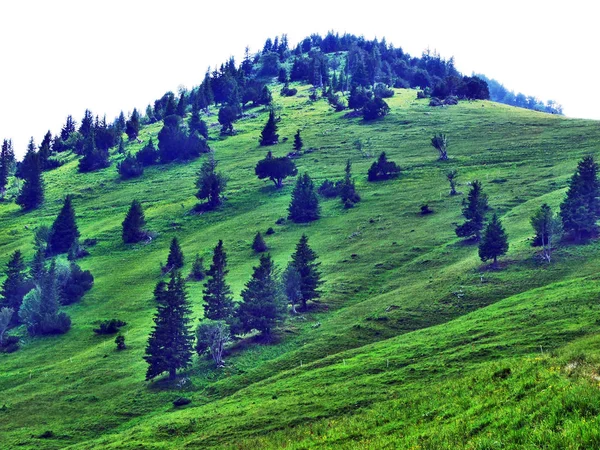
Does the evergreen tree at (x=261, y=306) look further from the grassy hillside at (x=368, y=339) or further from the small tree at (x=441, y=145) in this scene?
the small tree at (x=441, y=145)

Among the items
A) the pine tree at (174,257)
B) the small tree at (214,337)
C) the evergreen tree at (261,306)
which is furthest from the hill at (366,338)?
the evergreen tree at (261,306)

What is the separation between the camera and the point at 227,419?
2299 inches

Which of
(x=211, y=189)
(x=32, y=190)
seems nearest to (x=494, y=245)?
(x=211, y=189)

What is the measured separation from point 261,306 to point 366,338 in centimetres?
1853

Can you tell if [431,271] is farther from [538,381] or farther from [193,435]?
[538,381]

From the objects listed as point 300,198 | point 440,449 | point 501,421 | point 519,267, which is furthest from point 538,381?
point 300,198

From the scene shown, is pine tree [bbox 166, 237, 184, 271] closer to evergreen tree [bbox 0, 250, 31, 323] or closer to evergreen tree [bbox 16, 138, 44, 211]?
evergreen tree [bbox 0, 250, 31, 323]

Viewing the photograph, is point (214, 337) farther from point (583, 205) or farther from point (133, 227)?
point (133, 227)

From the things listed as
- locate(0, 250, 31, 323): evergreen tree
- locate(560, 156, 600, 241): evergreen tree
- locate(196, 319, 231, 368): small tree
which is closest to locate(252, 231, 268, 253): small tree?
locate(196, 319, 231, 368): small tree

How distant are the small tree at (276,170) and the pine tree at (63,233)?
53181 mm

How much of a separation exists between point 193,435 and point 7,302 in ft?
272

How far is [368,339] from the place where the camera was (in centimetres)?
7912

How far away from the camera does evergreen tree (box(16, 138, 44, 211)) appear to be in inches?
7416

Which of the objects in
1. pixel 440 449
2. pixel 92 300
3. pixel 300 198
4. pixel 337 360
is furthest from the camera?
pixel 300 198
